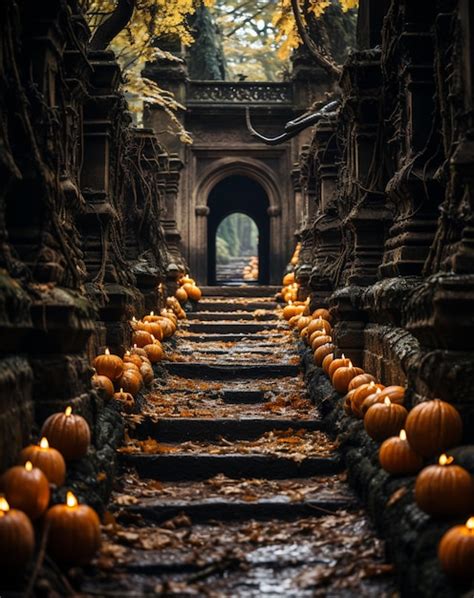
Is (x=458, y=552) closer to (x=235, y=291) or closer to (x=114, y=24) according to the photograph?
(x=114, y=24)

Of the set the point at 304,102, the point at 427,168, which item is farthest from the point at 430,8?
the point at 304,102

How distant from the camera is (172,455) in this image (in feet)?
19.7

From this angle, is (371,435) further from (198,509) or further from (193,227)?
(193,227)

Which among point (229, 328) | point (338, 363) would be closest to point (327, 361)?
point (338, 363)

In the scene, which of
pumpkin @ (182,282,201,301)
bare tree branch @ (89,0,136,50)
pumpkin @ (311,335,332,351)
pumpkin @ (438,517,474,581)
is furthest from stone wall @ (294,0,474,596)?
pumpkin @ (182,282,201,301)

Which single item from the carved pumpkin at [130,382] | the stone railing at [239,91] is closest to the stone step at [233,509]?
the carved pumpkin at [130,382]

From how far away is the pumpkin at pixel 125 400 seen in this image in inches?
269

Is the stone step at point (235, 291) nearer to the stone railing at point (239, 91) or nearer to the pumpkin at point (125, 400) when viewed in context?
the stone railing at point (239, 91)

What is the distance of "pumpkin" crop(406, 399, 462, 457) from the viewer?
431 centimetres

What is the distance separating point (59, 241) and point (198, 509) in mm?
2170

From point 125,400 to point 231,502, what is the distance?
2.03m

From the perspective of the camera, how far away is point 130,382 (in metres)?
7.25

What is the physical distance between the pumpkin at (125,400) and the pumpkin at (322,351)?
2565 millimetres

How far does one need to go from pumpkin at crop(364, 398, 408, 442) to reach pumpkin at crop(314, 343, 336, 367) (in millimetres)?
3244
